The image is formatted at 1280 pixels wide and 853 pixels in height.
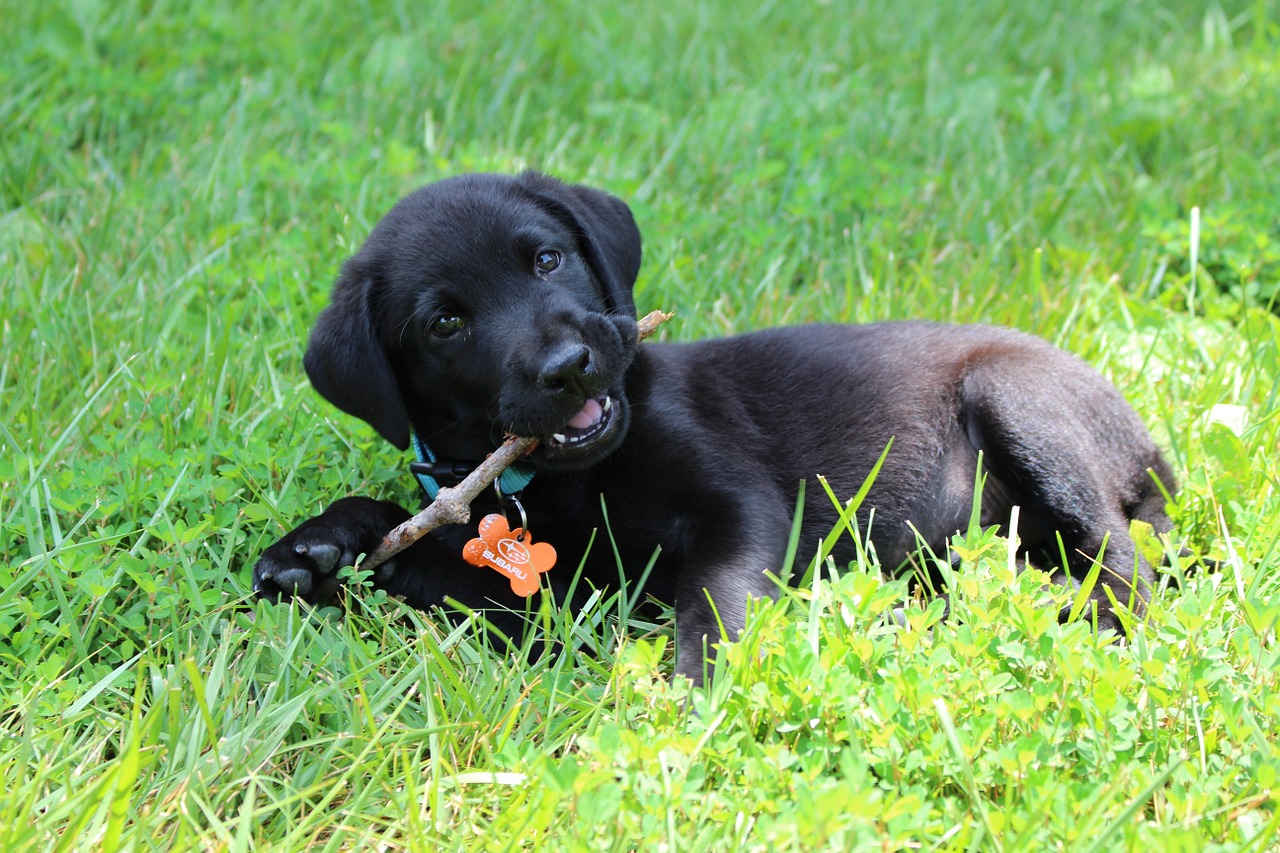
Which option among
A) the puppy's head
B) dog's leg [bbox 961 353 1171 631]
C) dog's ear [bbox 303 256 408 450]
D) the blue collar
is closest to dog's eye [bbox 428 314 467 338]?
the puppy's head

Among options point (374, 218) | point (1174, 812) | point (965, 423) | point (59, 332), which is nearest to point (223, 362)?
point (59, 332)

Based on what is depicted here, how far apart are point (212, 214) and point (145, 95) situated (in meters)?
1.10

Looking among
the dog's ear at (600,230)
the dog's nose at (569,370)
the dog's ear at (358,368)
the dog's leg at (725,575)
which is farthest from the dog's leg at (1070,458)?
the dog's ear at (358,368)

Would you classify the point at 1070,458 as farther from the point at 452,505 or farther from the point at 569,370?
the point at 452,505

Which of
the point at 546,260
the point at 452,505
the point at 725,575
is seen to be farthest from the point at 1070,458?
the point at 452,505

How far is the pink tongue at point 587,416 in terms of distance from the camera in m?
2.49

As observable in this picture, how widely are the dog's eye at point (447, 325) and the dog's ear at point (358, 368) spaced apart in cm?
13

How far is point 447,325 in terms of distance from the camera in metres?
2.58

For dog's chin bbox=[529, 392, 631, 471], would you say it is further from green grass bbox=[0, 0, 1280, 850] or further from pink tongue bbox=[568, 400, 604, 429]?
green grass bbox=[0, 0, 1280, 850]

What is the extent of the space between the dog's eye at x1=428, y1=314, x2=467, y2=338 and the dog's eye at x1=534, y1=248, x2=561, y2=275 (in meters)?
0.21

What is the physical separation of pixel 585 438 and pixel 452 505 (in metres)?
0.31

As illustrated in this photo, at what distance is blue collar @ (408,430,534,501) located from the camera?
2672 mm

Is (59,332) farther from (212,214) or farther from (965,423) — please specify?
(965,423)

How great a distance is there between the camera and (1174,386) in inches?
128
